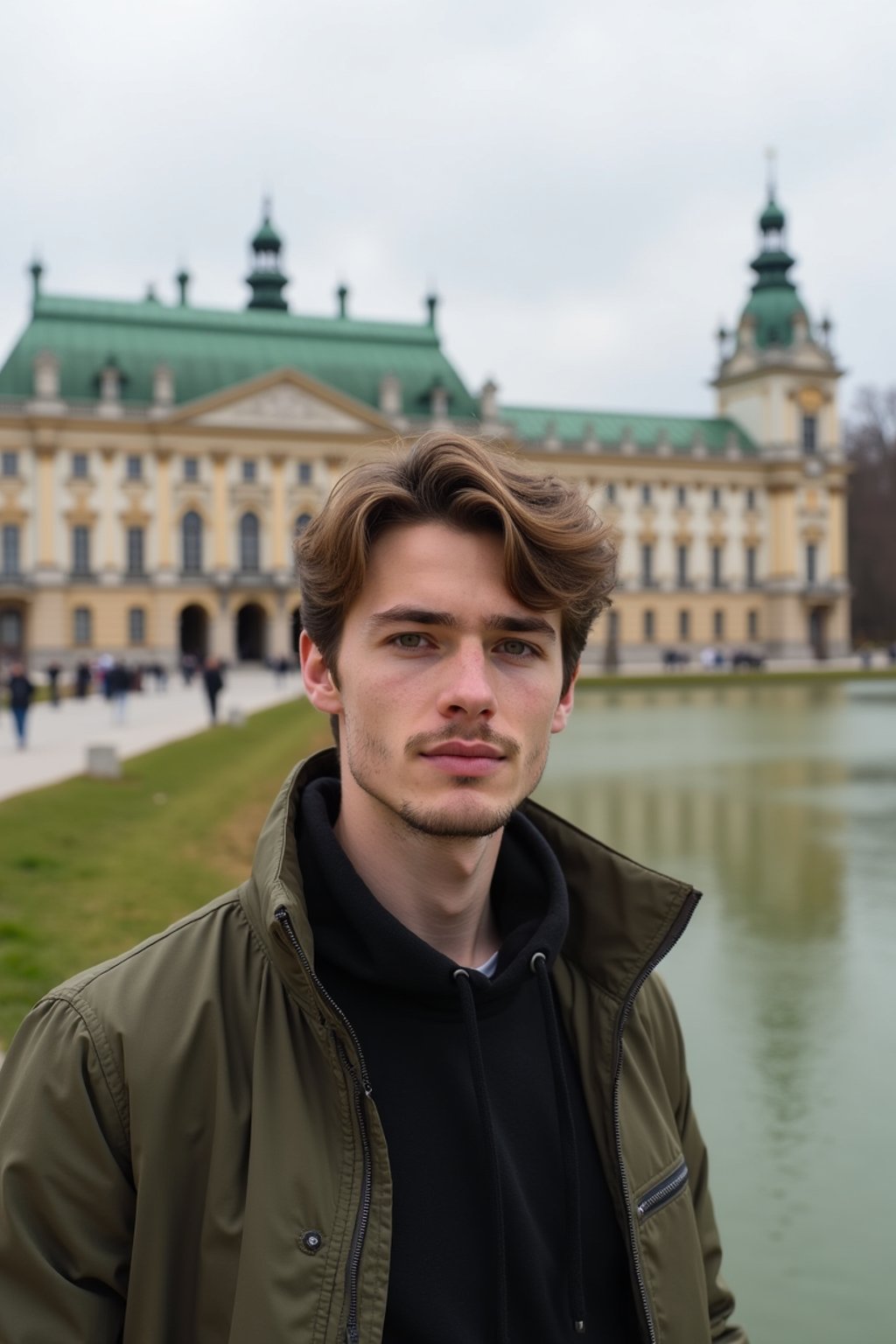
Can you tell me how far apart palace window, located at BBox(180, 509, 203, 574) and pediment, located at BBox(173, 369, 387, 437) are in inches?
181

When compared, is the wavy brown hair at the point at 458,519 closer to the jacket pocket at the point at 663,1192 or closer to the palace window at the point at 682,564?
the jacket pocket at the point at 663,1192

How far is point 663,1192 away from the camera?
87.6 inches

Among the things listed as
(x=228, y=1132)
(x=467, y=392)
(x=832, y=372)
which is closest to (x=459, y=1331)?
(x=228, y=1132)

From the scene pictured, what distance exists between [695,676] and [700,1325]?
166 feet

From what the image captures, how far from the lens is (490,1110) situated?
2.05 metres

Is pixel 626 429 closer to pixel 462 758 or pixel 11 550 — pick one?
pixel 11 550

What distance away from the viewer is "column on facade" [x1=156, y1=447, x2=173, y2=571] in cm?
6384

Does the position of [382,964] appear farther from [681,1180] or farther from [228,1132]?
[681,1180]

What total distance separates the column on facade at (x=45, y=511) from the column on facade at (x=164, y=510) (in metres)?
4.82

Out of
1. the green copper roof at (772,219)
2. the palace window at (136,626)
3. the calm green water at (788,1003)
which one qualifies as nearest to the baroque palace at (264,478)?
the palace window at (136,626)

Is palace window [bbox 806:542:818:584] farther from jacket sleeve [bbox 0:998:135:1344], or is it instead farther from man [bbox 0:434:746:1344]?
jacket sleeve [bbox 0:998:135:1344]

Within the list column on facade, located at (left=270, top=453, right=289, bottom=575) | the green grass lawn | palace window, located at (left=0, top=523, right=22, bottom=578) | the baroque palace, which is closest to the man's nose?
the green grass lawn

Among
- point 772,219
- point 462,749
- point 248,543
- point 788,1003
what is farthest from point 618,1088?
point 772,219

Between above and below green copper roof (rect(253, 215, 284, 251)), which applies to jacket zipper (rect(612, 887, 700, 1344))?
below
